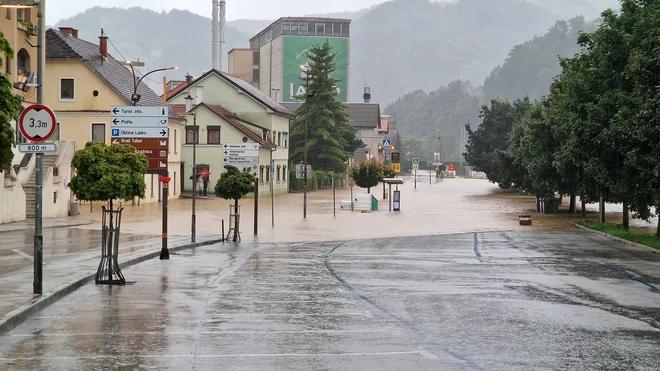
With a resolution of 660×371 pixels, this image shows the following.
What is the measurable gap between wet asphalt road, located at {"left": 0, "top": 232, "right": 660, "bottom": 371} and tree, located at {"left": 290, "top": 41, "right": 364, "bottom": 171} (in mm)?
74260

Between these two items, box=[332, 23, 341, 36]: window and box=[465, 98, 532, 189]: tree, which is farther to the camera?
box=[332, 23, 341, 36]: window

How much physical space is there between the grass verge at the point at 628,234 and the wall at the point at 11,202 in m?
→ 26.2

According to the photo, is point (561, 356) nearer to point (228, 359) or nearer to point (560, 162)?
point (228, 359)

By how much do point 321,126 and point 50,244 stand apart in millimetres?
69561

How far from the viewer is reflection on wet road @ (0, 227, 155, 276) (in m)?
23.8

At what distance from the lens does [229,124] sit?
79062 millimetres

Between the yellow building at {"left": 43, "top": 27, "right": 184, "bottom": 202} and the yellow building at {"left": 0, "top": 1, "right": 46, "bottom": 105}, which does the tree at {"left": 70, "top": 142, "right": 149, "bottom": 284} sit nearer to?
the yellow building at {"left": 0, "top": 1, "right": 46, "bottom": 105}

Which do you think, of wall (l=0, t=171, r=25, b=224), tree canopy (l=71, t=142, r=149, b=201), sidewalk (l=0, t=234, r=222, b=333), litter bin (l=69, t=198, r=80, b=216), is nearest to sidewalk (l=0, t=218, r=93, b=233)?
wall (l=0, t=171, r=25, b=224)

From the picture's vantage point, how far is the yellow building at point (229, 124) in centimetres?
7869

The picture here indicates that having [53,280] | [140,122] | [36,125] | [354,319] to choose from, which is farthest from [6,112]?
[140,122]

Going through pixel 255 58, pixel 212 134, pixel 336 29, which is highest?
pixel 336 29

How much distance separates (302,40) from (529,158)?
89.0 metres

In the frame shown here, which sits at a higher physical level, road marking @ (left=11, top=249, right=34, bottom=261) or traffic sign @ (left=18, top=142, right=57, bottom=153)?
traffic sign @ (left=18, top=142, right=57, bottom=153)

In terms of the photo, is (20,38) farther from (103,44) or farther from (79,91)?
(103,44)
